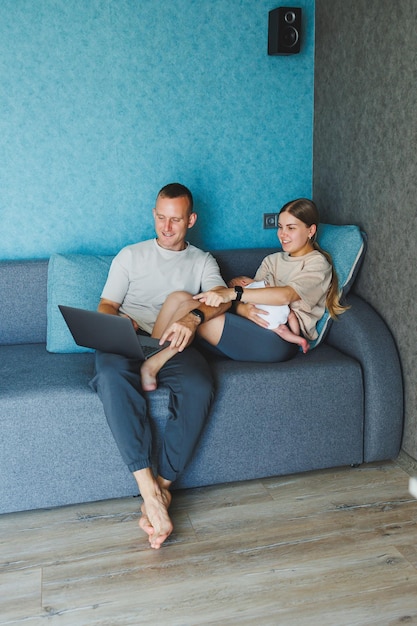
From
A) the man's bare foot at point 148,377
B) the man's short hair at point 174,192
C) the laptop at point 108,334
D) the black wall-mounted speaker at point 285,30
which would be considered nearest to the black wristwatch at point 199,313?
the laptop at point 108,334

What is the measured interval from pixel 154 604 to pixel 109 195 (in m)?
1.92

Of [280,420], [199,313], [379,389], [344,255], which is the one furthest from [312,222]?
[280,420]

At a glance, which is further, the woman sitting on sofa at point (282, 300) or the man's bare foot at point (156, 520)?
the woman sitting on sofa at point (282, 300)

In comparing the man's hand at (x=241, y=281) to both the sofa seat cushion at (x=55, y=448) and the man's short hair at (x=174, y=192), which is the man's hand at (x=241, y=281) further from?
the sofa seat cushion at (x=55, y=448)

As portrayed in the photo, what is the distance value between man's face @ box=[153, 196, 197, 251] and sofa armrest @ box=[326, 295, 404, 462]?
0.82 m

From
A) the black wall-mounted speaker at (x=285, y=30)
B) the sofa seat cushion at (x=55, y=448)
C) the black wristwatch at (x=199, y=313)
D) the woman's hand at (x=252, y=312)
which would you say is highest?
the black wall-mounted speaker at (x=285, y=30)

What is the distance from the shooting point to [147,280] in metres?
2.64

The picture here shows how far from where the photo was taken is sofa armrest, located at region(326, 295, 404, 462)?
2375 millimetres

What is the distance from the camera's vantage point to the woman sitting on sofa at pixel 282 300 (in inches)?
94.5

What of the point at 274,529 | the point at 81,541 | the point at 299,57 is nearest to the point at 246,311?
the point at 274,529

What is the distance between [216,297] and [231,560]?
980 mm

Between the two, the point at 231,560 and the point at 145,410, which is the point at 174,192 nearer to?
the point at 145,410

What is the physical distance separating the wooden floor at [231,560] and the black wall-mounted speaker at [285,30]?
203cm

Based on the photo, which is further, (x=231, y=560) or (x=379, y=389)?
(x=379, y=389)
